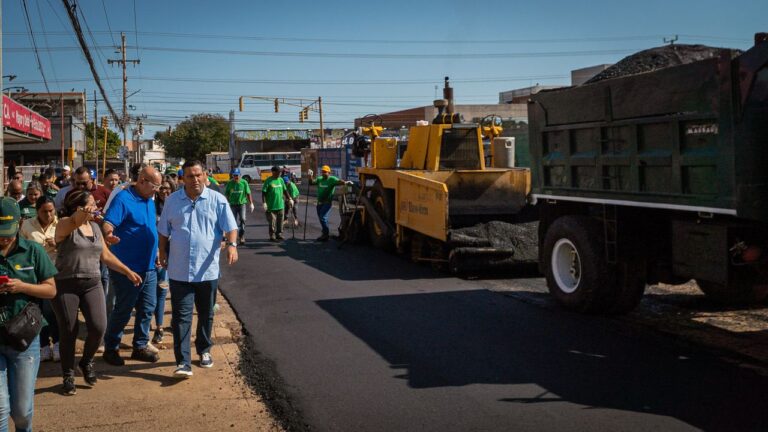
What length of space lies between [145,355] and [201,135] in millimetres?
93885

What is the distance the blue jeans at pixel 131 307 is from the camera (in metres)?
6.68

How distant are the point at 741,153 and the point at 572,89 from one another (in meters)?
2.63

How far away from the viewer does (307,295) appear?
1034 centimetres

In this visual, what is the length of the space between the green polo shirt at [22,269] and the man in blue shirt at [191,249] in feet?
6.41

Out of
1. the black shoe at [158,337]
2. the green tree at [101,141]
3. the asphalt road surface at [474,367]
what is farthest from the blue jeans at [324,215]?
the green tree at [101,141]

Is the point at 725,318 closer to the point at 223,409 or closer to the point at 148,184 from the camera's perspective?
the point at 223,409

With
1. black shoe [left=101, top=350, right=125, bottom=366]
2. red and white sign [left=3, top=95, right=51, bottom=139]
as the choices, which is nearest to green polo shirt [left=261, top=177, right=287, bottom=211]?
red and white sign [left=3, top=95, right=51, bottom=139]

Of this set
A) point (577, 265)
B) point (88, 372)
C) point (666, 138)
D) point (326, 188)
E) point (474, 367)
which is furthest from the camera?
point (326, 188)

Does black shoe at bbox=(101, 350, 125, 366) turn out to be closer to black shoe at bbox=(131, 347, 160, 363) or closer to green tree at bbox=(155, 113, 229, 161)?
black shoe at bbox=(131, 347, 160, 363)

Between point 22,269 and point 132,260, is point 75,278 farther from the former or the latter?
point 22,269

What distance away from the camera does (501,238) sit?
39.2 feet

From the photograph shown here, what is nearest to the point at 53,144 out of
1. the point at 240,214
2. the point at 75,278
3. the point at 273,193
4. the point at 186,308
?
the point at 240,214

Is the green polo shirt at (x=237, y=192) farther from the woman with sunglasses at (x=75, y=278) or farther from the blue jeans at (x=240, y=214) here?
the woman with sunglasses at (x=75, y=278)

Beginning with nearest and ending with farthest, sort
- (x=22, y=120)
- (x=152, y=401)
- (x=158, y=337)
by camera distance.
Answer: (x=152, y=401) → (x=158, y=337) → (x=22, y=120)
